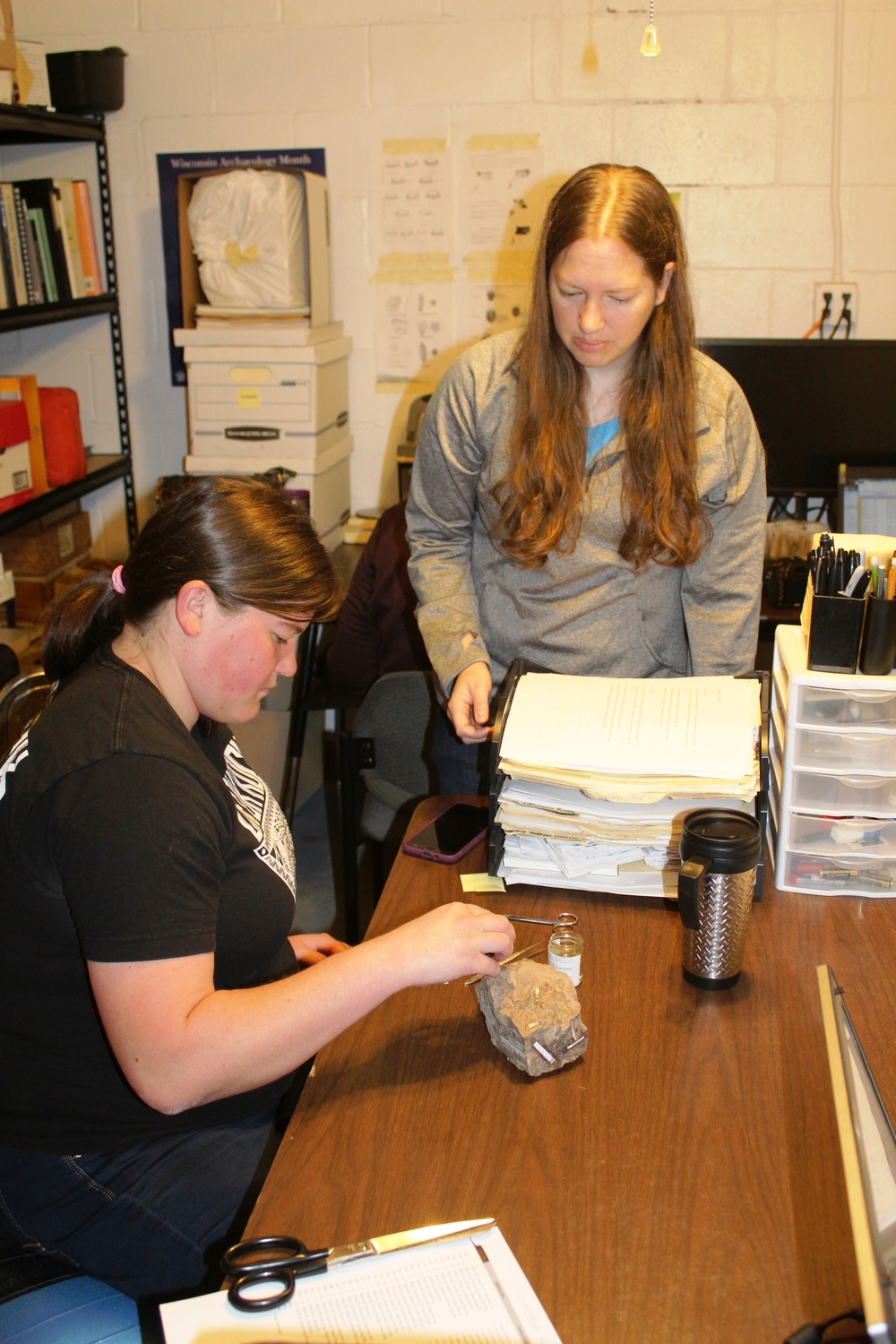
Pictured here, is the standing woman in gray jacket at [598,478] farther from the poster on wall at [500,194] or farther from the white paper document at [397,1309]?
the poster on wall at [500,194]

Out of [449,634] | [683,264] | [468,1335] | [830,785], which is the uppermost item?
[683,264]

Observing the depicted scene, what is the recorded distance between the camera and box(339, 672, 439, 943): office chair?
2059mm

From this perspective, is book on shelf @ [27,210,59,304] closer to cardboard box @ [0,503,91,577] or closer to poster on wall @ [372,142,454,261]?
cardboard box @ [0,503,91,577]

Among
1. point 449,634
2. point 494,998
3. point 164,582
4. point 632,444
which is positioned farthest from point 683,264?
point 494,998

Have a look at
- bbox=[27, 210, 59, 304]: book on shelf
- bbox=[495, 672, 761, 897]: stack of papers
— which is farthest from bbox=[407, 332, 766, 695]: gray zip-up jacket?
bbox=[27, 210, 59, 304]: book on shelf

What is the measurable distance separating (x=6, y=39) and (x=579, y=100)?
1.35m

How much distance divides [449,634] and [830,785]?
0.54 meters

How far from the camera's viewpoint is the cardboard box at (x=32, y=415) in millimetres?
2711

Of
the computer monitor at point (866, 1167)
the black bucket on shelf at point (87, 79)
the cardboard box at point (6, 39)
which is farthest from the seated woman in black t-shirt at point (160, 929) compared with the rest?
the black bucket on shelf at point (87, 79)

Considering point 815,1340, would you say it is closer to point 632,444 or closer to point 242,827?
point 242,827

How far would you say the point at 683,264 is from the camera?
1516mm

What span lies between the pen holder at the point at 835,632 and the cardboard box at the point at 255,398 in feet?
6.04

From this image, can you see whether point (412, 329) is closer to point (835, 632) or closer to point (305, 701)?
point (305, 701)

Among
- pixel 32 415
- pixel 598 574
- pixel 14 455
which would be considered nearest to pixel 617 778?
pixel 598 574
